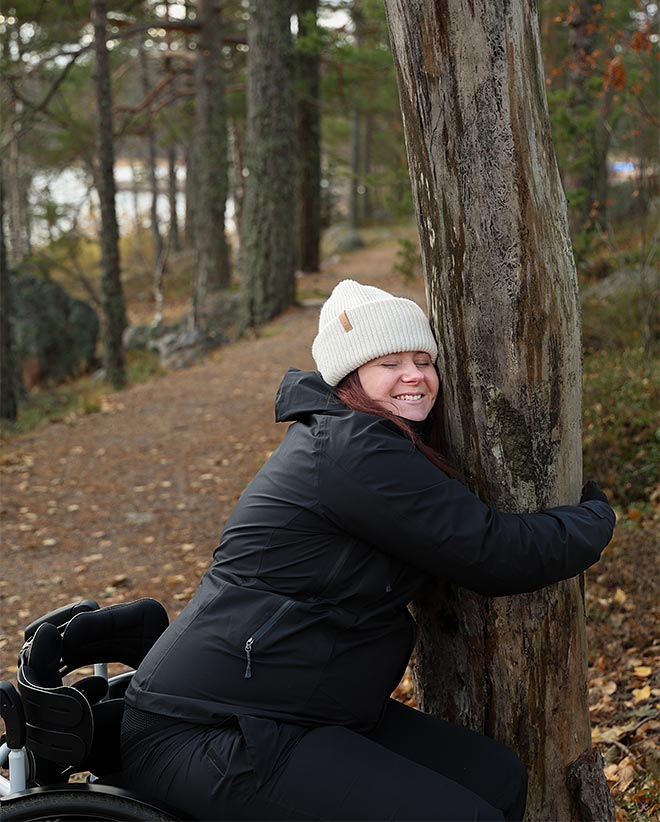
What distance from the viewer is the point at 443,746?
2.72m

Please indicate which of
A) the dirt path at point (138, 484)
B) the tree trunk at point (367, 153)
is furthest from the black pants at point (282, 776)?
the tree trunk at point (367, 153)

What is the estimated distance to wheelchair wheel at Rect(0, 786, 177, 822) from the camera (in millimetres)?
2342

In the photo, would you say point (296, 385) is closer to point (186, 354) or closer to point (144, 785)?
point (144, 785)

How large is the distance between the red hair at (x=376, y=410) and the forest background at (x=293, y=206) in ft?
5.93

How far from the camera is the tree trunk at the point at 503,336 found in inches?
101

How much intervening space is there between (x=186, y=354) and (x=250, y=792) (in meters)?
12.4

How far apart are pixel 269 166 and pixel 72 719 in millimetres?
13079

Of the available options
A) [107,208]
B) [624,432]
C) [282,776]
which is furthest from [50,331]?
[282,776]

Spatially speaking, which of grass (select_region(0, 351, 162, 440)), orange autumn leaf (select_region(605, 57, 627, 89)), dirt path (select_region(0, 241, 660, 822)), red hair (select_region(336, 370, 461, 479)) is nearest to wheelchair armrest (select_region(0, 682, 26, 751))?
red hair (select_region(336, 370, 461, 479))

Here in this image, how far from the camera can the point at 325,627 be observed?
2432 mm

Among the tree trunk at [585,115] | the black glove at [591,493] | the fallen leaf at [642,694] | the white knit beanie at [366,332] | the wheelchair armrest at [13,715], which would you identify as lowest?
the fallen leaf at [642,694]

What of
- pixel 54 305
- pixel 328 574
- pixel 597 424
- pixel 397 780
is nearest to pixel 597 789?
pixel 397 780

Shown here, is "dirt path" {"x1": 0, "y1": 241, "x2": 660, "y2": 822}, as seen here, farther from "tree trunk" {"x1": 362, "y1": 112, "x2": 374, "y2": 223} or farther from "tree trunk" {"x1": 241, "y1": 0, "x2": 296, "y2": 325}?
"tree trunk" {"x1": 362, "y1": 112, "x2": 374, "y2": 223}

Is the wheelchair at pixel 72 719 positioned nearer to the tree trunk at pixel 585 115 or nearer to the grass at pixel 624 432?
the grass at pixel 624 432
